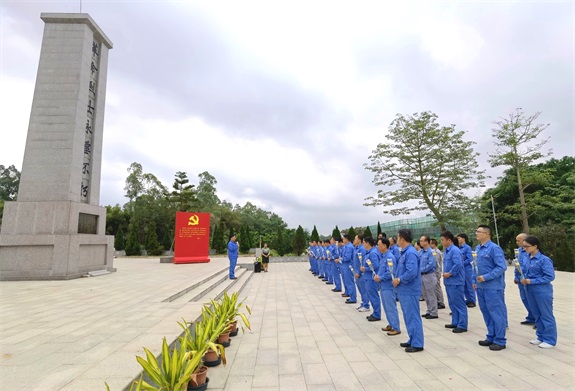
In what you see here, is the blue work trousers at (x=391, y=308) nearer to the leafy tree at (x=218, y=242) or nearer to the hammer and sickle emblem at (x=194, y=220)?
the hammer and sickle emblem at (x=194, y=220)

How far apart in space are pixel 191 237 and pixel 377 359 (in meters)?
14.0

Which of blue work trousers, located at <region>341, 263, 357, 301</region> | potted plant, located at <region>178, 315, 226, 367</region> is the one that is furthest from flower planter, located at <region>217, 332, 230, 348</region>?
blue work trousers, located at <region>341, 263, 357, 301</region>

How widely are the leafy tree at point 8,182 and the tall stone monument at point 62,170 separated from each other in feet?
122

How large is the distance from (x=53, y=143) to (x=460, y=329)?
40.3ft

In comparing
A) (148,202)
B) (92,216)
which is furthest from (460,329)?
(148,202)

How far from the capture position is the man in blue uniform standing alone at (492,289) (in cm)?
361

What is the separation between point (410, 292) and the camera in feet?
12.3

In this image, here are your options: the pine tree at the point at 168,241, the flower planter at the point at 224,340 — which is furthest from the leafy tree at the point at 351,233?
the flower planter at the point at 224,340

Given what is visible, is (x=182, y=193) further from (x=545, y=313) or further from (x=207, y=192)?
(x=545, y=313)

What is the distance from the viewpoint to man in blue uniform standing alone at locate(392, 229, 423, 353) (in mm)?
3572

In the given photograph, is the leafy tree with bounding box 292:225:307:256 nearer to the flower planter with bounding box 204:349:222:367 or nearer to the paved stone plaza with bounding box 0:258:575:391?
the paved stone plaza with bounding box 0:258:575:391

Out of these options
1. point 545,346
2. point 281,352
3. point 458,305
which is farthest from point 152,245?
point 545,346

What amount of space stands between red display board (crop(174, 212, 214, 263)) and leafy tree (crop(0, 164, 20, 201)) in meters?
35.6

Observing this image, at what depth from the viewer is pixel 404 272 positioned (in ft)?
12.8
